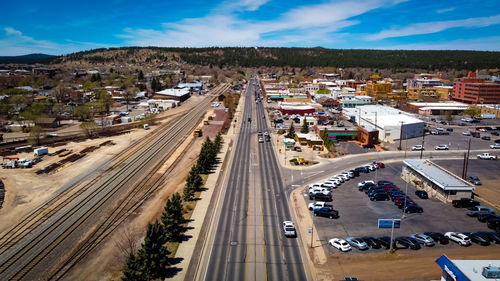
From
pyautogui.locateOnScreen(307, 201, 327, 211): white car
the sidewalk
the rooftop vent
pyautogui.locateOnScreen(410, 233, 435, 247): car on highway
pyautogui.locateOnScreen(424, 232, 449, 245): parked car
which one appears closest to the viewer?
the rooftop vent

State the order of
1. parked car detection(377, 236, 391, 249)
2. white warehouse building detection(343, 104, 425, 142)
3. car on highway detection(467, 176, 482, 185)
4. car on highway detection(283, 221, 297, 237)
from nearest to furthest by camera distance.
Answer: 1. parked car detection(377, 236, 391, 249)
2. car on highway detection(283, 221, 297, 237)
3. car on highway detection(467, 176, 482, 185)
4. white warehouse building detection(343, 104, 425, 142)

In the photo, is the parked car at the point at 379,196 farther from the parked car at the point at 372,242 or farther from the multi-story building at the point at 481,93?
the multi-story building at the point at 481,93

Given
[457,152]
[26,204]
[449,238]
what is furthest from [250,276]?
[457,152]

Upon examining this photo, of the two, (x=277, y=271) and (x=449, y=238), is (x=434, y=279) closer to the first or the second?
(x=449, y=238)

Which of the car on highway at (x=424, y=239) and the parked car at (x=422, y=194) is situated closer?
the car on highway at (x=424, y=239)

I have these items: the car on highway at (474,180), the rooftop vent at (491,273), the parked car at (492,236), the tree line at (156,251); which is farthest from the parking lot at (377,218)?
the tree line at (156,251)

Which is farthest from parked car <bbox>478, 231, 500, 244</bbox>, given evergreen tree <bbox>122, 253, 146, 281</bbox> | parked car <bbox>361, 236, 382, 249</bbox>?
evergreen tree <bbox>122, 253, 146, 281</bbox>

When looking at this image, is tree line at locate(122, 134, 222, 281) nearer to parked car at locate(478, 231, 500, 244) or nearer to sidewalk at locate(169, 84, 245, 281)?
sidewalk at locate(169, 84, 245, 281)
